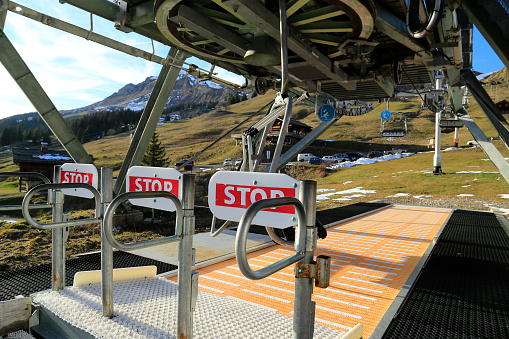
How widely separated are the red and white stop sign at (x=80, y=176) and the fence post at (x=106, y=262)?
0.42 meters

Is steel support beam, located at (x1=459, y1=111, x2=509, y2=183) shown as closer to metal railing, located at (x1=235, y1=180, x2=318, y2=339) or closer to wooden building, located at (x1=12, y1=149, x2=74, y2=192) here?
metal railing, located at (x1=235, y1=180, x2=318, y2=339)

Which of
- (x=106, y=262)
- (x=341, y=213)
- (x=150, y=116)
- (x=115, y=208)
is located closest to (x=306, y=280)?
(x=115, y=208)

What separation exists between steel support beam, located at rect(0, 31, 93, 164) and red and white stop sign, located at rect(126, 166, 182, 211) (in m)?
4.85

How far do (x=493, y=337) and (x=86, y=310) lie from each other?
3543 millimetres

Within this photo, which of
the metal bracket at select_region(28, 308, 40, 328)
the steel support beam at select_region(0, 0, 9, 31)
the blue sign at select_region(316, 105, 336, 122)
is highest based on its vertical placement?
the steel support beam at select_region(0, 0, 9, 31)

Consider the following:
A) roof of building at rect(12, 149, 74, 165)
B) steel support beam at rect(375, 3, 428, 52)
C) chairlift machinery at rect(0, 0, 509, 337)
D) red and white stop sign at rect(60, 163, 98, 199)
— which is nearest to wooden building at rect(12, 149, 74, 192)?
roof of building at rect(12, 149, 74, 165)

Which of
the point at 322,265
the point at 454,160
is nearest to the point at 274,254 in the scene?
the point at 322,265

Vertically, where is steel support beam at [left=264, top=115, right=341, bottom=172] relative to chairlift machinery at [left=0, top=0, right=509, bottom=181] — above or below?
below

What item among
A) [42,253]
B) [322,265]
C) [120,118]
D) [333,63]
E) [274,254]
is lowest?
[42,253]

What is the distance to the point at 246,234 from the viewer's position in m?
1.35

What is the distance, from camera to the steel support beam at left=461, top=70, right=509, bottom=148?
7.36 metres

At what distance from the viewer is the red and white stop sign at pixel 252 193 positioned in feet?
5.91

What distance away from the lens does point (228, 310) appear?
9.71 ft

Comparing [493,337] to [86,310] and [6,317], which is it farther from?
[6,317]
